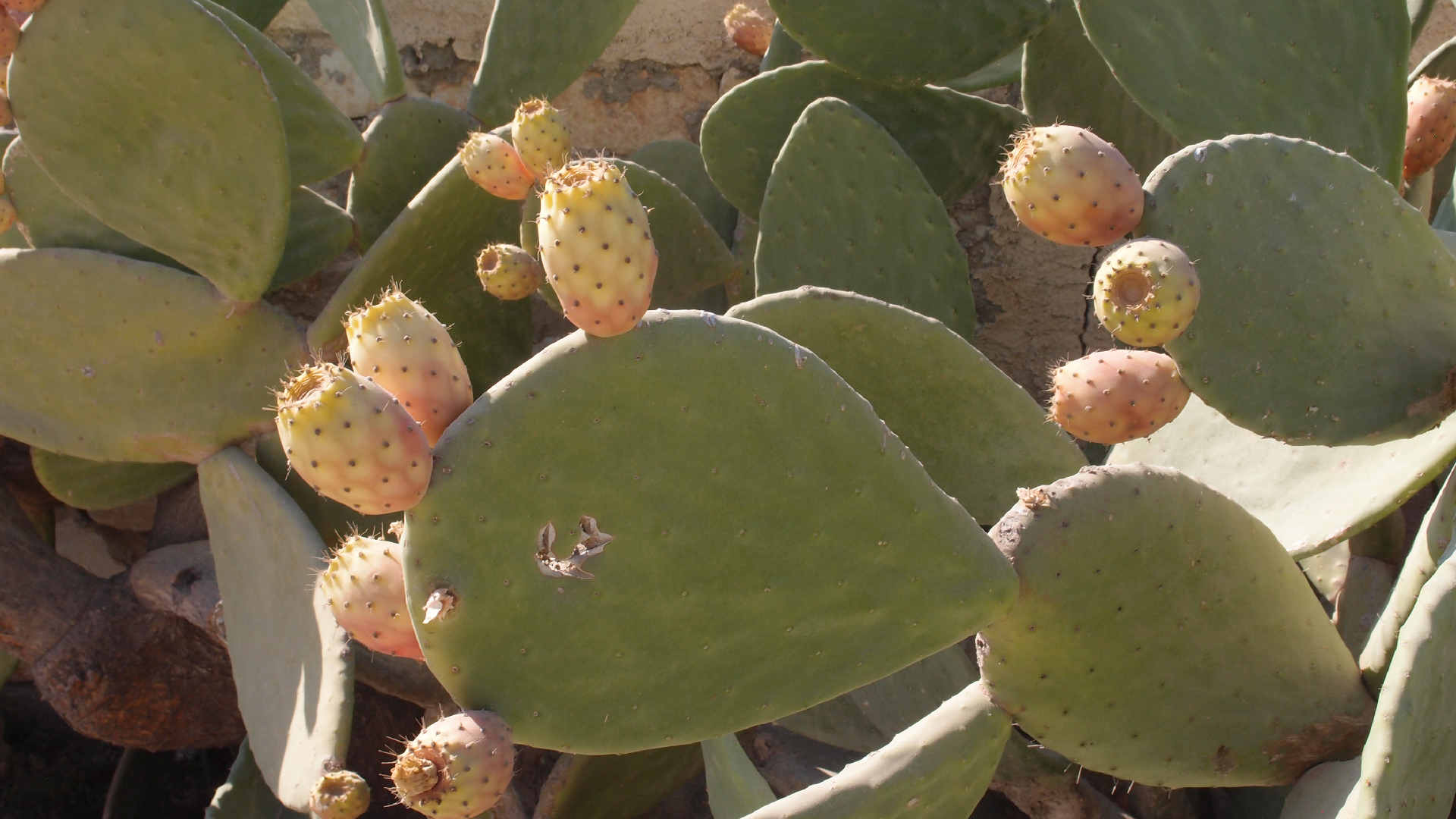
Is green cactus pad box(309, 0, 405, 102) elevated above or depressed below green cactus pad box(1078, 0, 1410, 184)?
below

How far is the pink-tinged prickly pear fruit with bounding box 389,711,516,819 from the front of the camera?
78cm

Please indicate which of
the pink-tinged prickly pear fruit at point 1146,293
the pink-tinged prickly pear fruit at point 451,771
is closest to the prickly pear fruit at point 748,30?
the pink-tinged prickly pear fruit at point 1146,293

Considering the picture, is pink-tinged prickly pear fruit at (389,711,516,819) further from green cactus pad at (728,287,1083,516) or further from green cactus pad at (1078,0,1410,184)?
green cactus pad at (1078,0,1410,184)

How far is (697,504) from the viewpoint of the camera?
92cm

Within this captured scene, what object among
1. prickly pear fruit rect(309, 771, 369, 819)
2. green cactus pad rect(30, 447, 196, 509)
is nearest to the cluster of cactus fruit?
prickly pear fruit rect(309, 771, 369, 819)

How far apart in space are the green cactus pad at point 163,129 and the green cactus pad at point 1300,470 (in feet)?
4.40

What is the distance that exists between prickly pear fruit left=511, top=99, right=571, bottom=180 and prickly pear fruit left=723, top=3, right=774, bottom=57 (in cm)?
83

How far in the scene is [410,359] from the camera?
854mm

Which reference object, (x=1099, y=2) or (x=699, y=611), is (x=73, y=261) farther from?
(x=1099, y=2)

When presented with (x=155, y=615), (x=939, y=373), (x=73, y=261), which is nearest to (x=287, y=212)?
(x=73, y=261)

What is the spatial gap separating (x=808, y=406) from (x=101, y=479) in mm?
1689

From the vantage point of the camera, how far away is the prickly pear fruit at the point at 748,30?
2160mm

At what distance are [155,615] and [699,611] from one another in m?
1.47

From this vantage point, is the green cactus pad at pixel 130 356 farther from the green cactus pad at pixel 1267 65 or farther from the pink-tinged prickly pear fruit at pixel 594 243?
the green cactus pad at pixel 1267 65
